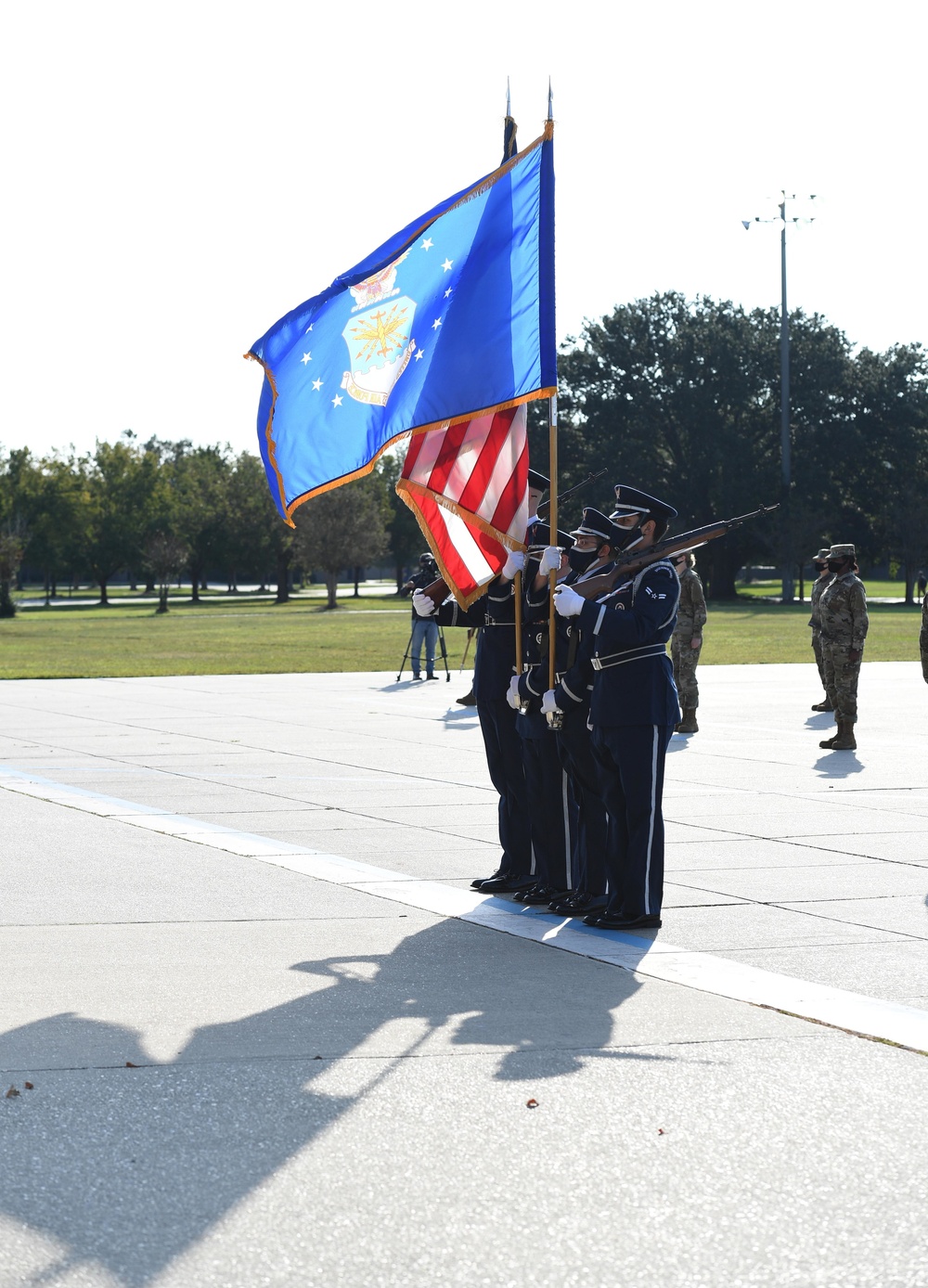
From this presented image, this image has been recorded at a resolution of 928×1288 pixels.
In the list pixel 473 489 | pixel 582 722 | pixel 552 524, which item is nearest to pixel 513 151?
pixel 473 489

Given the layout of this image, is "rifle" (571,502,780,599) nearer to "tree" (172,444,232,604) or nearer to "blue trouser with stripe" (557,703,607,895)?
"blue trouser with stripe" (557,703,607,895)

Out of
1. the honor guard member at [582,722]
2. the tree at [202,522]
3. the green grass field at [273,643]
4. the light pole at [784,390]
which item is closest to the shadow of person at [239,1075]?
the honor guard member at [582,722]

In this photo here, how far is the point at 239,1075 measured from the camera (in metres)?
5.18

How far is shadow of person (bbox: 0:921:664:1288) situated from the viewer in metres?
4.04

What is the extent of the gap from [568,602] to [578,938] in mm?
1553

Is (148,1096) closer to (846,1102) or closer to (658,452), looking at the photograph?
(846,1102)

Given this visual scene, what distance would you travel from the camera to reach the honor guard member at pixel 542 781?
8.16 metres

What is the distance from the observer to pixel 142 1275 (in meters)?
3.69

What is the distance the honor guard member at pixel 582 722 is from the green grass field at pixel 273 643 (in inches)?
810

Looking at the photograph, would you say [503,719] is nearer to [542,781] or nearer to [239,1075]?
[542,781]

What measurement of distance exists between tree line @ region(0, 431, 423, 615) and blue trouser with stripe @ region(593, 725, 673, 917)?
255ft

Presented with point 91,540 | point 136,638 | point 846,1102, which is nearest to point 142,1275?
point 846,1102

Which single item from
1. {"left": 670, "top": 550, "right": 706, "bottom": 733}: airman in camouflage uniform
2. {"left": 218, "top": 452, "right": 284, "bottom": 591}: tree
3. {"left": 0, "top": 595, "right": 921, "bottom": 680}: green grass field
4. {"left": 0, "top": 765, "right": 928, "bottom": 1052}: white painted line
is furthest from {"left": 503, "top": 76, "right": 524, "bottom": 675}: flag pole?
{"left": 218, "top": 452, "right": 284, "bottom": 591}: tree

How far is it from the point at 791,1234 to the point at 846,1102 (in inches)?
42.2
